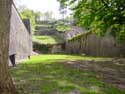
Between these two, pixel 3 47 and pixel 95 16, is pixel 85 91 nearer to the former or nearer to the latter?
pixel 3 47

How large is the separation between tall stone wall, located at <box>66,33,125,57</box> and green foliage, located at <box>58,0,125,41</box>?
815 cm

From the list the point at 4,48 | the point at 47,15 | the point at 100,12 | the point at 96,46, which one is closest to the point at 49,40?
the point at 96,46

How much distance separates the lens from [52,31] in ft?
174

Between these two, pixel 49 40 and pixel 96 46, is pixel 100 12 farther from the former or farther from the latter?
pixel 49 40

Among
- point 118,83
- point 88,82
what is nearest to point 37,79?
point 88,82

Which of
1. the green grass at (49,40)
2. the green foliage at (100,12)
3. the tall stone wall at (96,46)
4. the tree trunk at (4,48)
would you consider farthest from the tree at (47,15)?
the tree trunk at (4,48)

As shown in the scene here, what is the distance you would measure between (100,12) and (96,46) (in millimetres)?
14237

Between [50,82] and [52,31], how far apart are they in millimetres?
42683

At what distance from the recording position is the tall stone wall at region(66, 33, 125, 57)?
1195 inches

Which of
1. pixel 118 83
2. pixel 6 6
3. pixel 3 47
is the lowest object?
pixel 118 83

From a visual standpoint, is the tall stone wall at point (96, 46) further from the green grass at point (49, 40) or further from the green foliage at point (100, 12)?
the green foliage at point (100, 12)

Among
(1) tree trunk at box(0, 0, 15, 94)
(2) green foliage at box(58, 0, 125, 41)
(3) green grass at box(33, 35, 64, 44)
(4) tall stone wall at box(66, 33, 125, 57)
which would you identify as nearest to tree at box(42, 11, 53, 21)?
(3) green grass at box(33, 35, 64, 44)

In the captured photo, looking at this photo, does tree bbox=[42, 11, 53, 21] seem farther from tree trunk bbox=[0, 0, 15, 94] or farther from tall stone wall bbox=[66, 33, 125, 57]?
tree trunk bbox=[0, 0, 15, 94]

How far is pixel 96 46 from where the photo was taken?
109ft
